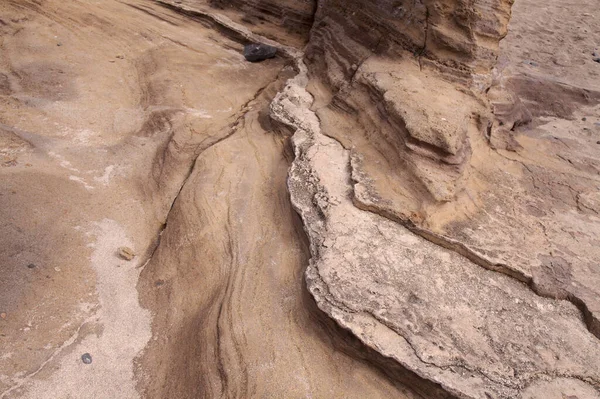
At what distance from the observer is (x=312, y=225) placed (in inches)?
109

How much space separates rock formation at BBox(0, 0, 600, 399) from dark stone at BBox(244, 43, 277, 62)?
1.32 feet

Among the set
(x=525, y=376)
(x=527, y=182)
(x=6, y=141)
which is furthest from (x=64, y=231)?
(x=527, y=182)

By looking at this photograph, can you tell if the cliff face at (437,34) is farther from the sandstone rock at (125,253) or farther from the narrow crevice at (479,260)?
the sandstone rock at (125,253)

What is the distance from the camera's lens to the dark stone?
5.40 meters

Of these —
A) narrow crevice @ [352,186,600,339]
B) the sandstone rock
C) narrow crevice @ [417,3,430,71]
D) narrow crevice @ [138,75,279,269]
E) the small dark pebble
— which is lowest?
the small dark pebble

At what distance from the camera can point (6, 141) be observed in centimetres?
393

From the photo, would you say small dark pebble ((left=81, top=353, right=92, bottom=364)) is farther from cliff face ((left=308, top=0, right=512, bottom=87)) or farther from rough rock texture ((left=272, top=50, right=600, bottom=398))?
cliff face ((left=308, top=0, right=512, bottom=87))

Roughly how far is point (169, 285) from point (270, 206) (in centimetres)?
79

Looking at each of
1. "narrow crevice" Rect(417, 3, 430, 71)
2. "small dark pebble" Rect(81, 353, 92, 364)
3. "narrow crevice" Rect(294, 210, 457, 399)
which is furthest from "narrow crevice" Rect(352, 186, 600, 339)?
"small dark pebble" Rect(81, 353, 92, 364)

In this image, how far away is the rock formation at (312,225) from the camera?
2.29 meters

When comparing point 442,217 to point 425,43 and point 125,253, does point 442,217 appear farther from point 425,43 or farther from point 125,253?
point 125,253

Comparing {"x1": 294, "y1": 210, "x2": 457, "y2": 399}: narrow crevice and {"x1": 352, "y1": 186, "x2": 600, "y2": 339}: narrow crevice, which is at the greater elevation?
{"x1": 352, "y1": 186, "x2": 600, "y2": 339}: narrow crevice

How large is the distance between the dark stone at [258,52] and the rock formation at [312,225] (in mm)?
402

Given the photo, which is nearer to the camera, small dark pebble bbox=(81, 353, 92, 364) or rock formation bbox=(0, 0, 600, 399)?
rock formation bbox=(0, 0, 600, 399)
